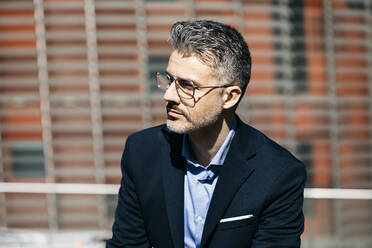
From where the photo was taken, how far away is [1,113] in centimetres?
566

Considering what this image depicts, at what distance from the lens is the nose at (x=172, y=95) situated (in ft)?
6.75

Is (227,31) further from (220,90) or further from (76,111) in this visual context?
(76,111)

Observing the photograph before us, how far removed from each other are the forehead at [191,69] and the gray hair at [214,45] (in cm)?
2

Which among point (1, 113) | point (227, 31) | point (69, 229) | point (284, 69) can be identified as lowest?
point (69, 229)

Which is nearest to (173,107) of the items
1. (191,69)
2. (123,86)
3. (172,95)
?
(172,95)

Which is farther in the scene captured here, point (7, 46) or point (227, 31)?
point (7, 46)

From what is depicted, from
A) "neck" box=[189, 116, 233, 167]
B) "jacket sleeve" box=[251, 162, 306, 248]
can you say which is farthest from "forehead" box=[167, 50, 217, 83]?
"jacket sleeve" box=[251, 162, 306, 248]

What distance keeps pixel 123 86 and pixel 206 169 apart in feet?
11.2

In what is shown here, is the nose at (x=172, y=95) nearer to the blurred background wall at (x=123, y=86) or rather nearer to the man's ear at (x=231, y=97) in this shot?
the man's ear at (x=231, y=97)

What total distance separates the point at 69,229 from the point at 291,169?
12.8 feet

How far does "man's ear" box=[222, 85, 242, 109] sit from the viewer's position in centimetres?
213

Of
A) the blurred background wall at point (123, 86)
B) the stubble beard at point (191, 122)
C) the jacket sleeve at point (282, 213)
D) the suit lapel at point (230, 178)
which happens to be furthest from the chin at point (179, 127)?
the blurred background wall at point (123, 86)

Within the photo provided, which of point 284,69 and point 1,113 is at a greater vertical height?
point 284,69

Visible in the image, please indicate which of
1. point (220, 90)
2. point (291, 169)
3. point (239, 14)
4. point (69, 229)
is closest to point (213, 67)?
point (220, 90)
